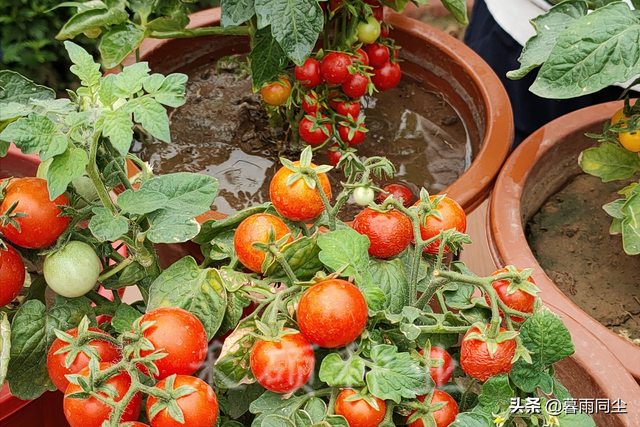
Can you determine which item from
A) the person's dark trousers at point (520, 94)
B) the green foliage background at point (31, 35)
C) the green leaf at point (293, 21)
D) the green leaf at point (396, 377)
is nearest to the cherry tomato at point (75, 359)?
the green leaf at point (396, 377)

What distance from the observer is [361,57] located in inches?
44.3

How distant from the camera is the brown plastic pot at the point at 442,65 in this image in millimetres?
1151

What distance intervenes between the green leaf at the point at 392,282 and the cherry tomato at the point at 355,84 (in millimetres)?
554

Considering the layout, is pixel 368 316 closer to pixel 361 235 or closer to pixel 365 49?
pixel 361 235

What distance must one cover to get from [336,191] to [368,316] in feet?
2.04

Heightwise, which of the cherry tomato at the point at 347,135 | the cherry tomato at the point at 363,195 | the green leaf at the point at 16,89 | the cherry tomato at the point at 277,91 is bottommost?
the cherry tomato at the point at 347,135

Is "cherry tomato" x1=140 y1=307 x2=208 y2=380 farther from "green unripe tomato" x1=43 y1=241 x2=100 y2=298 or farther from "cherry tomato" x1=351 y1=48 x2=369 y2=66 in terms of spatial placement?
"cherry tomato" x1=351 y1=48 x2=369 y2=66

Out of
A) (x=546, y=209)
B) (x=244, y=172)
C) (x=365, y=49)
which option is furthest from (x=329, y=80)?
(x=546, y=209)

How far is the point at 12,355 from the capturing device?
65 centimetres

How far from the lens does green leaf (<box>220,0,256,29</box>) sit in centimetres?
98

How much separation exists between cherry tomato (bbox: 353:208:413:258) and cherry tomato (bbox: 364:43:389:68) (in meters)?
0.60

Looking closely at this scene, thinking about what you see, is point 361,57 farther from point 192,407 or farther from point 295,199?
point 192,407

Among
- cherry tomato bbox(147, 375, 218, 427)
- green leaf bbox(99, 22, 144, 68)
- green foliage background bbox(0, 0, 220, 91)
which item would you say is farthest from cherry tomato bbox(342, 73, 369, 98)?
green foliage background bbox(0, 0, 220, 91)

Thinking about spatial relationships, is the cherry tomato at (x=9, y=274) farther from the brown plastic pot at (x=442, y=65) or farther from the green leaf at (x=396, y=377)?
the brown plastic pot at (x=442, y=65)
